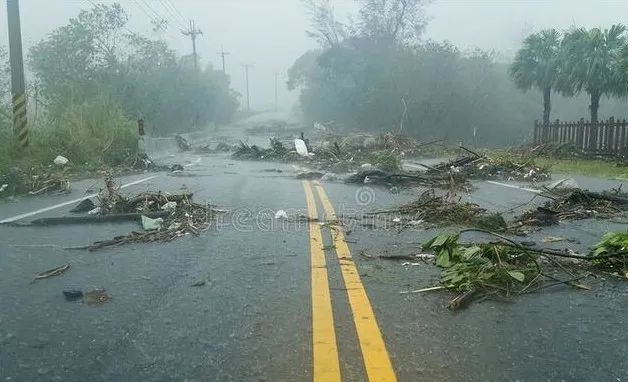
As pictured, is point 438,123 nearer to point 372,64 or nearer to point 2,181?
point 372,64

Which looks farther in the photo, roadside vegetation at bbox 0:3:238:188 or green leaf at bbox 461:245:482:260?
roadside vegetation at bbox 0:3:238:188

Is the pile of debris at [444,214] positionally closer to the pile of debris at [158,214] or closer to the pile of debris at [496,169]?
the pile of debris at [158,214]

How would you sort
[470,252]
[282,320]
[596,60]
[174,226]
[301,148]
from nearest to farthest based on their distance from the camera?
1. [282,320]
2. [470,252]
3. [174,226]
4. [301,148]
5. [596,60]

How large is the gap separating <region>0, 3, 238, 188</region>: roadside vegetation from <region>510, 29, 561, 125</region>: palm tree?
2304 cm

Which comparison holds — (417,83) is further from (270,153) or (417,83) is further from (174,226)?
(174,226)

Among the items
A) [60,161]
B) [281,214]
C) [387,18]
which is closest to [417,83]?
[387,18]

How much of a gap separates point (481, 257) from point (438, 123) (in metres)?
46.5

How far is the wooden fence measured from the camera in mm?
21984

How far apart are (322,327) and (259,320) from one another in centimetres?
47

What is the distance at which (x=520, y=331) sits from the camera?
3.66 meters

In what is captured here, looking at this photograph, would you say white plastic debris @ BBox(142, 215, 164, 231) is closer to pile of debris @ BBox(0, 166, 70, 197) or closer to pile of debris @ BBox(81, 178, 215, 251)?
→ pile of debris @ BBox(81, 178, 215, 251)

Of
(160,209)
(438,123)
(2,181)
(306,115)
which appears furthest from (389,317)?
(306,115)

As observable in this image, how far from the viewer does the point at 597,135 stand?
2372cm

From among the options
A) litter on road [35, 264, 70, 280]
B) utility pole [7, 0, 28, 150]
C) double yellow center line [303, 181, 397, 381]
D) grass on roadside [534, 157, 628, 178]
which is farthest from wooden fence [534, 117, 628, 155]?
litter on road [35, 264, 70, 280]
